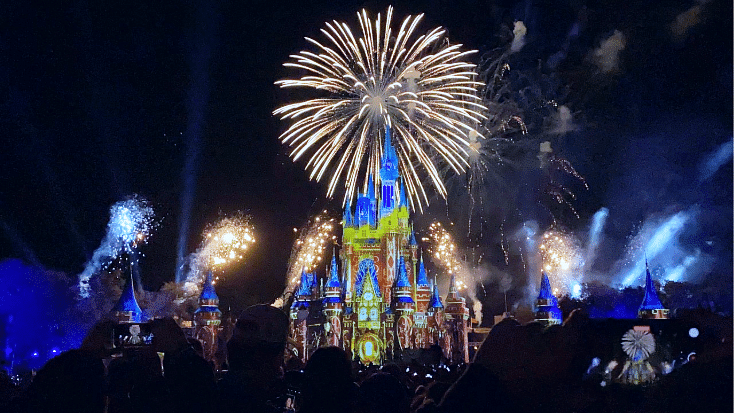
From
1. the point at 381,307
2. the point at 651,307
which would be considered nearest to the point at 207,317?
the point at 381,307

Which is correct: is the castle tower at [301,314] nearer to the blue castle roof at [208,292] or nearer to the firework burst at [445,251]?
the blue castle roof at [208,292]

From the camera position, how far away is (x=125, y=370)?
906cm

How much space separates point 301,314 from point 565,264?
23.8 meters

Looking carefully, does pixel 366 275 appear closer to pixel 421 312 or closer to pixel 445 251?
pixel 421 312

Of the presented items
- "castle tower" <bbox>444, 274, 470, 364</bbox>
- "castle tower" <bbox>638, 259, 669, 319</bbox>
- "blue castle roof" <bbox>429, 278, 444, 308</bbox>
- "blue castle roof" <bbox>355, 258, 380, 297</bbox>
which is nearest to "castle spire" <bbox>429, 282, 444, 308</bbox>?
"blue castle roof" <bbox>429, 278, 444, 308</bbox>

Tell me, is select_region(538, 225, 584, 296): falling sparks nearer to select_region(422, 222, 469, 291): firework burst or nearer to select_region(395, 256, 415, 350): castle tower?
select_region(422, 222, 469, 291): firework burst

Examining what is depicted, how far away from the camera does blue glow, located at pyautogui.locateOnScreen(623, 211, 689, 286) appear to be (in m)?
52.4

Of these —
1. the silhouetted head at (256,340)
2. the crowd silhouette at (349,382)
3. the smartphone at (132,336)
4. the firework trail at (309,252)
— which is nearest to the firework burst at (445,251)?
the firework trail at (309,252)

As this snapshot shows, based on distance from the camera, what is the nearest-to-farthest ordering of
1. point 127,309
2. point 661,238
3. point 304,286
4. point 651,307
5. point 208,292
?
point 127,309, point 651,307, point 208,292, point 661,238, point 304,286

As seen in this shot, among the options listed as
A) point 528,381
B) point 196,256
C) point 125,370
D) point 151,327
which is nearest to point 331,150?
point 151,327

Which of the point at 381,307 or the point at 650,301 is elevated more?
the point at 381,307

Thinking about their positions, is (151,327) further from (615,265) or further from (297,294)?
(615,265)

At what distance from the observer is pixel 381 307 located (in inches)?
1986

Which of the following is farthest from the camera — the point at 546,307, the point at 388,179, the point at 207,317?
the point at 388,179
